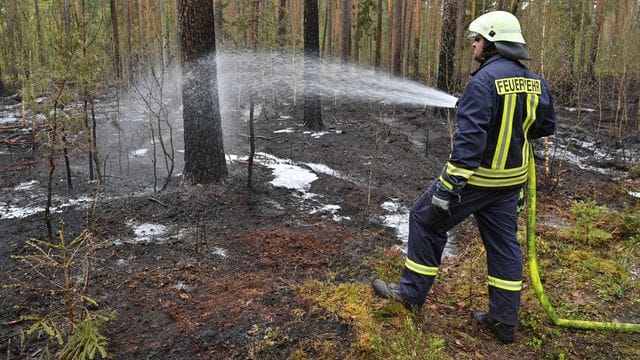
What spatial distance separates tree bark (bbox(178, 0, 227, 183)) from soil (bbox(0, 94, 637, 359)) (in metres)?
0.41

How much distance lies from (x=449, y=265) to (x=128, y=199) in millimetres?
5287

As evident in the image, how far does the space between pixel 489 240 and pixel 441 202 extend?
62 centimetres

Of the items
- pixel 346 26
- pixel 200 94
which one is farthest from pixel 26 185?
pixel 346 26

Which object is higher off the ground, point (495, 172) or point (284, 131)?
point (495, 172)

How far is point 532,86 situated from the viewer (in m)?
3.19

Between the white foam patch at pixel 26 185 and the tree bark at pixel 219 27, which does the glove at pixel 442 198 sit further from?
the white foam patch at pixel 26 185

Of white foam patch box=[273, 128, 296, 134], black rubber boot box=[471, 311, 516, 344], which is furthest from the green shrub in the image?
white foam patch box=[273, 128, 296, 134]

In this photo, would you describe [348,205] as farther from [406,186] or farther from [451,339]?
[451,339]

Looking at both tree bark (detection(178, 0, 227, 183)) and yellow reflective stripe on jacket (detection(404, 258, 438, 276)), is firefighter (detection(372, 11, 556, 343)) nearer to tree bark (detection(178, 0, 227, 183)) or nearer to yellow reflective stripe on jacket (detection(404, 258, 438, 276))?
yellow reflective stripe on jacket (detection(404, 258, 438, 276))

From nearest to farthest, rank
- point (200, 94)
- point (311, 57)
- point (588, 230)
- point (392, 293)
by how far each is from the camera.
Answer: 1. point (392, 293)
2. point (588, 230)
3. point (200, 94)
4. point (311, 57)

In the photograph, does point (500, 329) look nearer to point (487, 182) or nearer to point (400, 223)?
point (487, 182)

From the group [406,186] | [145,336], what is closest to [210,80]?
[406,186]

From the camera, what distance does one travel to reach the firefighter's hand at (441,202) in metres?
3.12

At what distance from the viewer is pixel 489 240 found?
11.1ft
